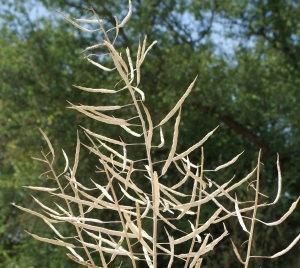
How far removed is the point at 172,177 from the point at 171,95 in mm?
574

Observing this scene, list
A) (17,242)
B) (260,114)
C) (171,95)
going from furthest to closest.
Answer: (17,242)
(260,114)
(171,95)

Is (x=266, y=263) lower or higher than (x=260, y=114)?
lower

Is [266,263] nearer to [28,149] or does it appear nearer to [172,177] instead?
[172,177]

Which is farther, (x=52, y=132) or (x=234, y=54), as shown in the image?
(x=234, y=54)

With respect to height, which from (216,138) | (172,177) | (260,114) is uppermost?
(260,114)

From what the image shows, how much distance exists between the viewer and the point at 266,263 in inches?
135

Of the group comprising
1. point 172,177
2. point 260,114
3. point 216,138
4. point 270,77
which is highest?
point 270,77

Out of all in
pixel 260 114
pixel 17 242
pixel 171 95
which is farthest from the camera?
pixel 17 242

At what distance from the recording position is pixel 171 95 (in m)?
3.39

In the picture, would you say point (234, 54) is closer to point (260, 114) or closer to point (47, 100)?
point (260, 114)

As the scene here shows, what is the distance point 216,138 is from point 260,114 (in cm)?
34

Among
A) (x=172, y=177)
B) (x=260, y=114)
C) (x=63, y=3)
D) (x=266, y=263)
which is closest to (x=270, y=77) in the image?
(x=260, y=114)

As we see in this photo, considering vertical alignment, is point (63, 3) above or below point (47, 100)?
above

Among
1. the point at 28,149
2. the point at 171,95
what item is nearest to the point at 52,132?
the point at 28,149
